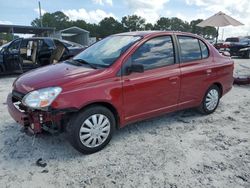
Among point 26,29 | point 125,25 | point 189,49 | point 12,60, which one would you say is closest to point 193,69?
point 189,49

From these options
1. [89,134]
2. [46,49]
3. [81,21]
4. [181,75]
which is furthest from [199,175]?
[81,21]

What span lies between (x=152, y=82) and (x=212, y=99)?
1.66 m

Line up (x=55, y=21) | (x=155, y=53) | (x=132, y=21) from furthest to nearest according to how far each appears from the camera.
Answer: (x=55, y=21) → (x=132, y=21) → (x=155, y=53)

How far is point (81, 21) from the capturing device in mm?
73750

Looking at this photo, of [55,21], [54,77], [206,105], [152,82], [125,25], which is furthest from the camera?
[55,21]

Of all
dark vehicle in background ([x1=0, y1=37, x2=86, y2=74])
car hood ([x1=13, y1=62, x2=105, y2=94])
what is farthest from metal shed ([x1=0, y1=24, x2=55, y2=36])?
car hood ([x1=13, y1=62, x2=105, y2=94])

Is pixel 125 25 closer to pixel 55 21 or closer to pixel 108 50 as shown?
pixel 55 21

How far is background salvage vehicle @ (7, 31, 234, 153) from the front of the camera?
2.96 m

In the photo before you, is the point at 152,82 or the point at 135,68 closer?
the point at 135,68

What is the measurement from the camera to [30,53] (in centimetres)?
874

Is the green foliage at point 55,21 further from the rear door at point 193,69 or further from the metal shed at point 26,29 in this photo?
the rear door at point 193,69

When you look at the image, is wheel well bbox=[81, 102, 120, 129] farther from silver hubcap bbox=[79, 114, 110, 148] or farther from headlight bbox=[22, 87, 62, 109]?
headlight bbox=[22, 87, 62, 109]

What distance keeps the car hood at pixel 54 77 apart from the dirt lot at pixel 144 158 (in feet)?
2.89

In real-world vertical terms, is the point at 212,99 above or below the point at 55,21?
below
